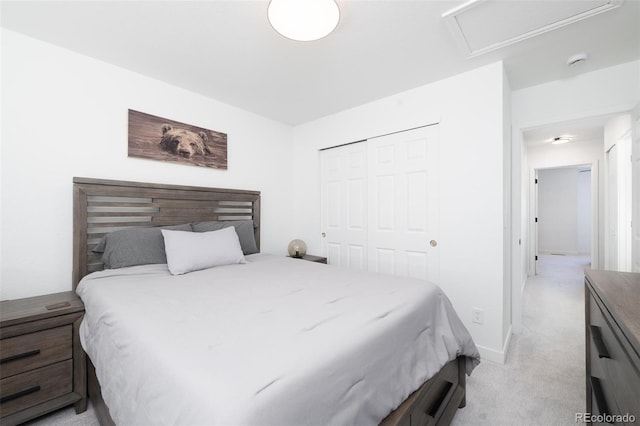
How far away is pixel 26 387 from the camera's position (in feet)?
4.96

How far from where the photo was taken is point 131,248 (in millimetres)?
2090

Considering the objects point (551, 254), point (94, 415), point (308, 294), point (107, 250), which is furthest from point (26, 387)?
point (551, 254)

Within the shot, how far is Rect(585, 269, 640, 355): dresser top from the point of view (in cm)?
77

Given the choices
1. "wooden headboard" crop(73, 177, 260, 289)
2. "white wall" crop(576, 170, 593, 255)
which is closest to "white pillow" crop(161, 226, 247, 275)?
"wooden headboard" crop(73, 177, 260, 289)

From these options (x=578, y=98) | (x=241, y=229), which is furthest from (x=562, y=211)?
(x=241, y=229)

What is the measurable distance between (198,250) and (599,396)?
8.06ft

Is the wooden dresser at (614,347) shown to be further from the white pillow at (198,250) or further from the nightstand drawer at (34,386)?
the nightstand drawer at (34,386)

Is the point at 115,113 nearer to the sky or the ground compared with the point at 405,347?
nearer to the sky

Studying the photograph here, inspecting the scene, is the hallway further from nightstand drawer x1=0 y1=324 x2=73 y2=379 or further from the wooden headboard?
the wooden headboard

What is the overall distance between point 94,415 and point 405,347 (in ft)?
6.38

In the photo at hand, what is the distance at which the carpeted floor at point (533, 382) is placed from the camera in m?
1.59

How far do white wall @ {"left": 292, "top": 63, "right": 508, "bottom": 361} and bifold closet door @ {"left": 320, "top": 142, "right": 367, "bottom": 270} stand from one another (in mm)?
674

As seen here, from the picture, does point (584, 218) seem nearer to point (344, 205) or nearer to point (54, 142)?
point (344, 205)

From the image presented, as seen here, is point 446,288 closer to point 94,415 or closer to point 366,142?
point 366,142
